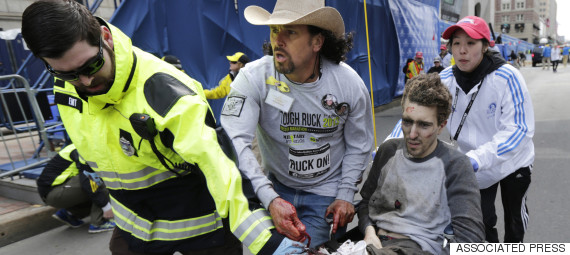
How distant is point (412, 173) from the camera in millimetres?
2021

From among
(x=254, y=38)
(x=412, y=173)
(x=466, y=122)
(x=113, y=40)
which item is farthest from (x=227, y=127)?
(x=254, y=38)

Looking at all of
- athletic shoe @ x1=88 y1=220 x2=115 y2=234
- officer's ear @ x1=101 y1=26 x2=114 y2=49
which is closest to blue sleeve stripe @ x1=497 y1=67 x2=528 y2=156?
officer's ear @ x1=101 y1=26 x2=114 y2=49

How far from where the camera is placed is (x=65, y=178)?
398 cm

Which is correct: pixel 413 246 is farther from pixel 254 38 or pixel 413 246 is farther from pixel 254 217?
pixel 254 38

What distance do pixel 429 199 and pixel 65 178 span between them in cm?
351

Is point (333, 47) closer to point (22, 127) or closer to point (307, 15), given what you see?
point (307, 15)

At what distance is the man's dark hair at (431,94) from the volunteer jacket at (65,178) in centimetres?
324

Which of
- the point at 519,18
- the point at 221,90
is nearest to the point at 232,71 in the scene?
the point at 221,90

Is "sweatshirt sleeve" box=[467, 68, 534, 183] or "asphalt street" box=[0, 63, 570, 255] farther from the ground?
"sweatshirt sleeve" box=[467, 68, 534, 183]

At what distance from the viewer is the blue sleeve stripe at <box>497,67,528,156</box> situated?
221 cm

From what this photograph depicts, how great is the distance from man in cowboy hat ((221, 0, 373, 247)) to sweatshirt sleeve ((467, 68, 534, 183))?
2.27ft

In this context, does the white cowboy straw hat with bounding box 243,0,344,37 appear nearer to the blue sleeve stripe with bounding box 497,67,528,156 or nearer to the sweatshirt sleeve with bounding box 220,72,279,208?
the sweatshirt sleeve with bounding box 220,72,279,208

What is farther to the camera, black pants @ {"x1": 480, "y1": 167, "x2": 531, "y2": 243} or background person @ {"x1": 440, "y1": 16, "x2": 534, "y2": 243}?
black pants @ {"x1": 480, "y1": 167, "x2": 531, "y2": 243}

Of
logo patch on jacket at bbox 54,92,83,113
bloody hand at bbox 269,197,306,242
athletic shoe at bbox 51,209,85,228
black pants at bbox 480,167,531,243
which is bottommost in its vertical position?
athletic shoe at bbox 51,209,85,228
